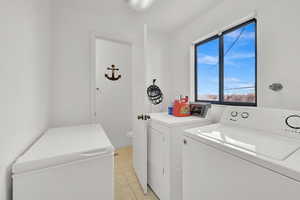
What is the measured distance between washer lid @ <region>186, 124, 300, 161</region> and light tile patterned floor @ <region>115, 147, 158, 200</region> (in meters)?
1.25

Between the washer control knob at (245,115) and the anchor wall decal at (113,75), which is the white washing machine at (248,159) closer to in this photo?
the washer control knob at (245,115)

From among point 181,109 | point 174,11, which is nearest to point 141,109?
point 181,109

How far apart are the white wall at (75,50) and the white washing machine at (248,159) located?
149 centimetres

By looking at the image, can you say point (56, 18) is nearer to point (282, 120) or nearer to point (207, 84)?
point (207, 84)

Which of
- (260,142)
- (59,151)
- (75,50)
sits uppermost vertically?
(75,50)

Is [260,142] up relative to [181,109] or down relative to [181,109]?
down

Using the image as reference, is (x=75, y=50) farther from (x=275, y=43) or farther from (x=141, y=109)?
(x=275, y=43)

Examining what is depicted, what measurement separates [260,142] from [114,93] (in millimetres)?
2797

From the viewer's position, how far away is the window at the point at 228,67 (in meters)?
1.50

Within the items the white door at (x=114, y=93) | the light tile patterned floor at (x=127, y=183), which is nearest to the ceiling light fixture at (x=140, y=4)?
the white door at (x=114, y=93)

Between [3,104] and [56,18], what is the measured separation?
4.91ft

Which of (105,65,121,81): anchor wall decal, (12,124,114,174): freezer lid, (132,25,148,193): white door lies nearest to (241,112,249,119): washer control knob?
(132,25,148,193): white door

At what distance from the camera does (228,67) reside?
1751mm

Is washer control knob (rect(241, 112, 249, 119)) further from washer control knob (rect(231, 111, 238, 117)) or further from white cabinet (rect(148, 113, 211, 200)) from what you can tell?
white cabinet (rect(148, 113, 211, 200))
